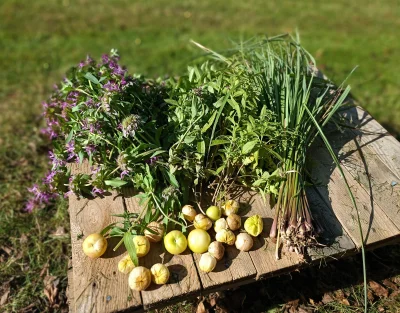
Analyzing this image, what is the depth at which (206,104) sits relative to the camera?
200 centimetres

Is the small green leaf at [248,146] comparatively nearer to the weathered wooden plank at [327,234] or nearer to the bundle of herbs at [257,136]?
the bundle of herbs at [257,136]

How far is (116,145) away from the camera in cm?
193

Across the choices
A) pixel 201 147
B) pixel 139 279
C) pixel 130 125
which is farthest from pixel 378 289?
pixel 130 125

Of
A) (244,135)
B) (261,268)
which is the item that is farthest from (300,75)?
(261,268)

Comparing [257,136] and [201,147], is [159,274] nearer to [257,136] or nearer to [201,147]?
[201,147]

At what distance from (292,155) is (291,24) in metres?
4.17

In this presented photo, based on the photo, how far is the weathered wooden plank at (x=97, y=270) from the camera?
5.15 ft

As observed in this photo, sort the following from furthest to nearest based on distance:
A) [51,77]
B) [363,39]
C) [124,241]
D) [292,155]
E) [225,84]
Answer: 1. [363,39]
2. [51,77]
3. [225,84]
4. [292,155]
5. [124,241]

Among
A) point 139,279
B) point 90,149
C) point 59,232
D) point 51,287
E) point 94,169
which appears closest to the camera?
point 139,279

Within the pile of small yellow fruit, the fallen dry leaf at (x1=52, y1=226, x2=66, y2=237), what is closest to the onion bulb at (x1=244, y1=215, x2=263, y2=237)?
the pile of small yellow fruit

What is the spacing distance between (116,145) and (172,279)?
2.45ft

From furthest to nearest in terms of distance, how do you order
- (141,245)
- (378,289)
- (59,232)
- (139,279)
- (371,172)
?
(59,232)
(378,289)
(371,172)
(141,245)
(139,279)

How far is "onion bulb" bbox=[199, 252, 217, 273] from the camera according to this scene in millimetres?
1640

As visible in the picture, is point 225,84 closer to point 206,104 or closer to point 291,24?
point 206,104
